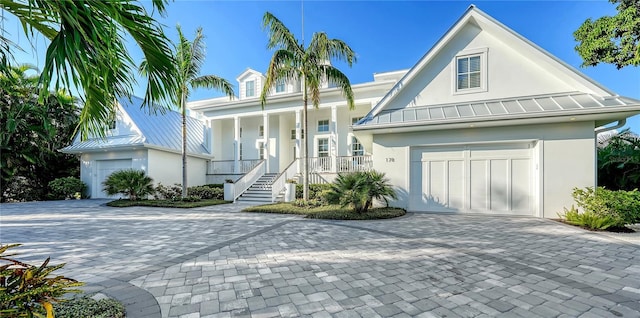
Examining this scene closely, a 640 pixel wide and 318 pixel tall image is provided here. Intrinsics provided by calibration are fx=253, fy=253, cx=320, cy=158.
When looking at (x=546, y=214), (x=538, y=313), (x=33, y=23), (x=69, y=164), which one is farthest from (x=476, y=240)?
(x=69, y=164)

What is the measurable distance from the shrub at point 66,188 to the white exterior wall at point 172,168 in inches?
240

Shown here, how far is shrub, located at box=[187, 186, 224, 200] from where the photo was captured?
15383 mm

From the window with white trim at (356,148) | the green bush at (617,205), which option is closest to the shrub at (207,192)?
the window with white trim at (356,148)

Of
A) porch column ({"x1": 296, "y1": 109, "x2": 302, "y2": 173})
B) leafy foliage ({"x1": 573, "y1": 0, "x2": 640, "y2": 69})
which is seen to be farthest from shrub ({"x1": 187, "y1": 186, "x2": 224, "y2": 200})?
leafy foliage ({"x1": 573, "y1": 0, "x2": 640, "y2": 69})

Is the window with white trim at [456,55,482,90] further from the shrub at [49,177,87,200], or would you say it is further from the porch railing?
the shrub at [49,177,87,200]

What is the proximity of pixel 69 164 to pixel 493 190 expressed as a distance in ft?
86.7

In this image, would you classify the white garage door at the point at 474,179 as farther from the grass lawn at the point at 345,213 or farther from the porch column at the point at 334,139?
the porch column at the point at 334,139

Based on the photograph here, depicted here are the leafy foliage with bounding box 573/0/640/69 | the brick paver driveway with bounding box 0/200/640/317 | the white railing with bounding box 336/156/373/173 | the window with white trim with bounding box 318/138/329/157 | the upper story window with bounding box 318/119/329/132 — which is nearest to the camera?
the brick paver driveway with bounding box 0/200/640/317

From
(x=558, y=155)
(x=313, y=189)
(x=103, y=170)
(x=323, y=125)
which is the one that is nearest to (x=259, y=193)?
(x=313, y=189)

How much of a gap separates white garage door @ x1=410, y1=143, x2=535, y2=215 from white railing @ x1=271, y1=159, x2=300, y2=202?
22.6 feet

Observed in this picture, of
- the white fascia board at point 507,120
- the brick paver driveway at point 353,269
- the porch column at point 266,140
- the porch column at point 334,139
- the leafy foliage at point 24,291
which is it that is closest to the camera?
the leafy foliage at point 24,291

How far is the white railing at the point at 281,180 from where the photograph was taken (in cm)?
1323

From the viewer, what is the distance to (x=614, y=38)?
42.0ft

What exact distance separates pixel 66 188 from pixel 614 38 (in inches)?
1276
